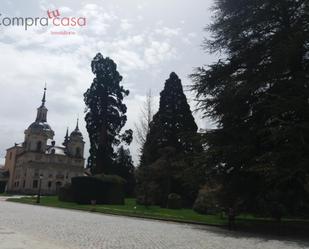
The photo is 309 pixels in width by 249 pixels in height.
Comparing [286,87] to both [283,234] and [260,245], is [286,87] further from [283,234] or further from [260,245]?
[260,245]

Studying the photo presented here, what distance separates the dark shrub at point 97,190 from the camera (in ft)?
130

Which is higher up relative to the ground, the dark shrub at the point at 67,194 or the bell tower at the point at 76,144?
the bell tower at the point at 76,144

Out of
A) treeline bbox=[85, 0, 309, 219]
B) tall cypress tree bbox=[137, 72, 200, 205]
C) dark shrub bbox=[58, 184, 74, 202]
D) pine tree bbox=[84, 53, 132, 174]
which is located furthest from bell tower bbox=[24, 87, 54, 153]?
treeline bbox=[85, 0, 309, 219]

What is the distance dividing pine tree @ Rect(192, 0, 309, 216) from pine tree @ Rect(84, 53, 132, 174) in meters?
26.6

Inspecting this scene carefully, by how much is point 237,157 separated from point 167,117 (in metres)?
26.7

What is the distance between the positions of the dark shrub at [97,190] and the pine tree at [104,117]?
20.4 feet

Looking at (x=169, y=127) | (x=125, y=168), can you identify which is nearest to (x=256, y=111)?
(x=169, y=127)

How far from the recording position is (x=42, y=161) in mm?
90000

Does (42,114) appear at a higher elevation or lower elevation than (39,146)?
higher

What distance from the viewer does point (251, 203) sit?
19.6 m

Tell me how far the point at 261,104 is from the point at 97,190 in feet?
79.6

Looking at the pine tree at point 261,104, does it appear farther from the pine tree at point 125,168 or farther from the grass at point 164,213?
the pine tree at point 125,168

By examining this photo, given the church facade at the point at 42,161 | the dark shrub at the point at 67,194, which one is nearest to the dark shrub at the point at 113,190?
the dark shrub at the point at 67,194

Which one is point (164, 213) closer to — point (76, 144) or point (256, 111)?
point (256, 111)
